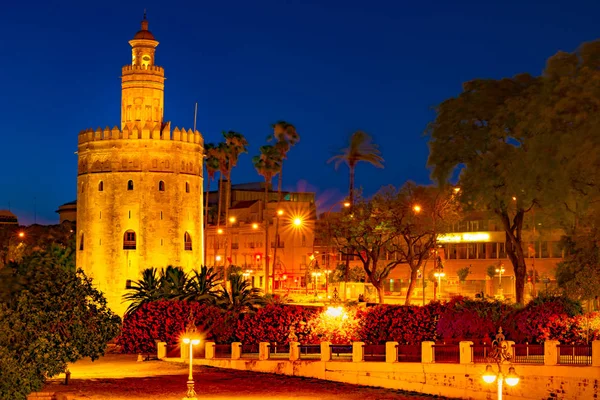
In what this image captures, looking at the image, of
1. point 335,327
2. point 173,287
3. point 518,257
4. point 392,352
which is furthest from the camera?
point 173,287

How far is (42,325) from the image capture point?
37531 millimetres

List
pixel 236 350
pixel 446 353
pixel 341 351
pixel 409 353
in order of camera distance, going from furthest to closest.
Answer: pixel 236 350
pixel 341 351
pixel 409 353
pixel 446 353

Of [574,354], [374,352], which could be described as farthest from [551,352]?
[374,352]

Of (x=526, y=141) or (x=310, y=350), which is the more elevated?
(x=526, y=141)

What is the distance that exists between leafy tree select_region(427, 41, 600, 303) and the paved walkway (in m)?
11.6

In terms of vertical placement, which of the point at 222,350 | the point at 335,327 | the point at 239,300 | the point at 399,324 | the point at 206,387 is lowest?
the point at 206,387

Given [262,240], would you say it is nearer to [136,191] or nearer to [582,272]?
[136,191]

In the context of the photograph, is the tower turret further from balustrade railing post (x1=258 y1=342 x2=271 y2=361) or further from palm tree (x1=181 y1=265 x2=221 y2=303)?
balustrade railing post (x1=258 y1=342 x2=271 y2=361)

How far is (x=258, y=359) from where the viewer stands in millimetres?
44781

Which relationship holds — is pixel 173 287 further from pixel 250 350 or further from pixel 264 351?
pixel 264 351

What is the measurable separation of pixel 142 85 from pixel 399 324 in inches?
1319

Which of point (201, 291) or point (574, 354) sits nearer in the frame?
point (574, 354)

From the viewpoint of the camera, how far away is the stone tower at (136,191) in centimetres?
7050

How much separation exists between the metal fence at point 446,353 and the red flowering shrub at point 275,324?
8.78m
